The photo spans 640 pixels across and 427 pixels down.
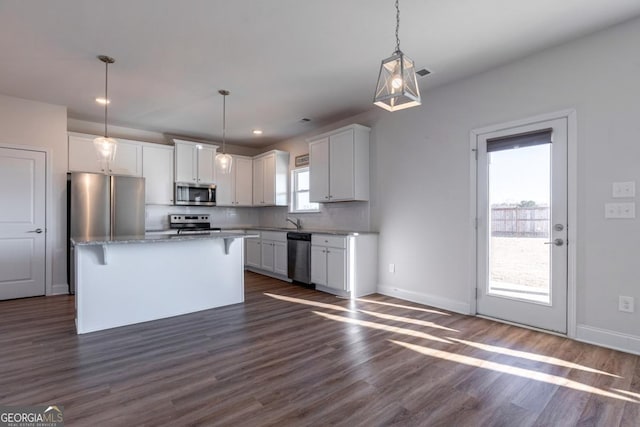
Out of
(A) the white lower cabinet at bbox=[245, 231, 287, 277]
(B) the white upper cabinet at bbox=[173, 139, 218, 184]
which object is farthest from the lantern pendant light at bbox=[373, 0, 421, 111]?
(B) the white upper cabinet at bbox=[173, 139, 218, 184]

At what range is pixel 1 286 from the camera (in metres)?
4.28

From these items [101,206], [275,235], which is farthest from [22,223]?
[275,235]

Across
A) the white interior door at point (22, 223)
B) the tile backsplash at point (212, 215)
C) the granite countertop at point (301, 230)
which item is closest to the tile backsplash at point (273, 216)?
the tile backsplash at point (212, 215)

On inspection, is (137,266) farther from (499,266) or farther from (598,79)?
(598,79)

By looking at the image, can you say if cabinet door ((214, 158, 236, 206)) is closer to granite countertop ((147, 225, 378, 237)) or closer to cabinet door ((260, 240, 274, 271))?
granite countertop ((147, 225, 378, 237))

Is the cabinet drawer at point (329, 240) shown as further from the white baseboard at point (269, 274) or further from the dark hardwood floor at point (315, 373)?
the dark hardwood floor at point (315, 373)

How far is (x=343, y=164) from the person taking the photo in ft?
15.9

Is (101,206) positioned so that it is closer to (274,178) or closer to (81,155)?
(81,155)

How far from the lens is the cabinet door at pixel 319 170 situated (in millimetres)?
5148

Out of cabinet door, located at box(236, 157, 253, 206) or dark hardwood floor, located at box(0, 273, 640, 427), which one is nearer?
dark hardwood floor, located at box(0, 273, 640, 427)

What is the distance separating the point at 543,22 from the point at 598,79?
73cm

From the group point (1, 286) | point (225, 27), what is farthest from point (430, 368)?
point (1, 286)

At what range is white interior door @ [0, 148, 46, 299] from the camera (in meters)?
4.30

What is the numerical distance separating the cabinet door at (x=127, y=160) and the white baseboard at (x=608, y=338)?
20.5ft
